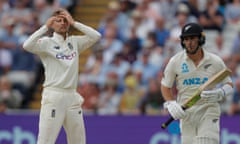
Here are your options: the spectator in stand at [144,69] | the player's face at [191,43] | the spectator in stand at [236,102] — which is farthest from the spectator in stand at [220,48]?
the player's face at [191,43]

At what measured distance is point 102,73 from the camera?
54.9 ft

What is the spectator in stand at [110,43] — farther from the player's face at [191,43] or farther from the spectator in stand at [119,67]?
the player's face at [191,43]

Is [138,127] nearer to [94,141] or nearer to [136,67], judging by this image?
[94,141]

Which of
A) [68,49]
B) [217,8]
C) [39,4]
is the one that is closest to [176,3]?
[217,8]

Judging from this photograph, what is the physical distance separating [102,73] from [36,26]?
7.93 feet

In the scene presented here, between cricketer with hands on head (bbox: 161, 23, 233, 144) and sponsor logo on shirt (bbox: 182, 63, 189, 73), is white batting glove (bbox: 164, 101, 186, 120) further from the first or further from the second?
sponsor logo on shirt (bbox: 182, 63, 189, 73)

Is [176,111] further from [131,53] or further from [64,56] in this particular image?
[131,53]

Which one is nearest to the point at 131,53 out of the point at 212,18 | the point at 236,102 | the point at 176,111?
the point at 212,18

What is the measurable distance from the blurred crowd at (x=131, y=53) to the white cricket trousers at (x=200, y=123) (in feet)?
14.0

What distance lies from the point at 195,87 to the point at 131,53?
236 inches

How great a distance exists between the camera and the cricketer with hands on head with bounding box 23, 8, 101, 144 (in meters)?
11.3

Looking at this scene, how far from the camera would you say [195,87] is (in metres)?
10.9

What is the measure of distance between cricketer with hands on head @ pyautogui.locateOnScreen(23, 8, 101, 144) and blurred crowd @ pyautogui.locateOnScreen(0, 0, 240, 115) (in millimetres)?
4097

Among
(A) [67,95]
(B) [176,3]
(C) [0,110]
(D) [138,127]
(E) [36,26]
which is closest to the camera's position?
(A) [67,95]
